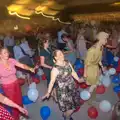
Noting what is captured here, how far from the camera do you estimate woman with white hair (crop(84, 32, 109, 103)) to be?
284cm

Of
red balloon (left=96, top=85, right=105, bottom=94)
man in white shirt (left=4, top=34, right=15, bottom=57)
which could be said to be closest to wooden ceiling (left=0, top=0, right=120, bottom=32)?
man in white shirt (left=4, top=34, right=15, bottom=57)

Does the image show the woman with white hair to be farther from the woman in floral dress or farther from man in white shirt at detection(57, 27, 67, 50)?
man in white shirt at detection(57, 27, 67, 50)

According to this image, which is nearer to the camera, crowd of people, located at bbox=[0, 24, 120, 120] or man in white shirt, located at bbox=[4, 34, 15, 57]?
crowd of people, located at bbox=[0, 24, 120, 120]

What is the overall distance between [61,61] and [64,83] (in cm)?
18

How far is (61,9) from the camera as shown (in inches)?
186

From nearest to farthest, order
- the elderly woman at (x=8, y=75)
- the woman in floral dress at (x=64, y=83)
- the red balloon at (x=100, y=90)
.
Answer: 1. the woman in floral dress at (x=64, y=83)
2. the elderly woman at (x=8, y=75)
3. the red balloon at (x=100, y=90)

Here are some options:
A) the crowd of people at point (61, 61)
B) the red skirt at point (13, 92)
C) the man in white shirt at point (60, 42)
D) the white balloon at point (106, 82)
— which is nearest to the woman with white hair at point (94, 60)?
the crowd of people at point (61, 61)

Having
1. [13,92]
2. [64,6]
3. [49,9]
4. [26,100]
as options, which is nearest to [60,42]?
[64,6]

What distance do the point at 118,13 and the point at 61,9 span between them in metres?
0.90

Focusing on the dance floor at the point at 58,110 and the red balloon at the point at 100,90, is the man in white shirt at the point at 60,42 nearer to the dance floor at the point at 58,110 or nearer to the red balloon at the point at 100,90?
the dance floor at the point at 58,110

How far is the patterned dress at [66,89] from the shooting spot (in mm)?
2395

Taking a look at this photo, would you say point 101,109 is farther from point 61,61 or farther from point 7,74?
point 7,74

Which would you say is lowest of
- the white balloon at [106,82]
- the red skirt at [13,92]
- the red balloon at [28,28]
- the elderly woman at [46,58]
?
the white balloon at [106,82]

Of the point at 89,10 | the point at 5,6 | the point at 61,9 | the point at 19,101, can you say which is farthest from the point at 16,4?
the point at 19,101
